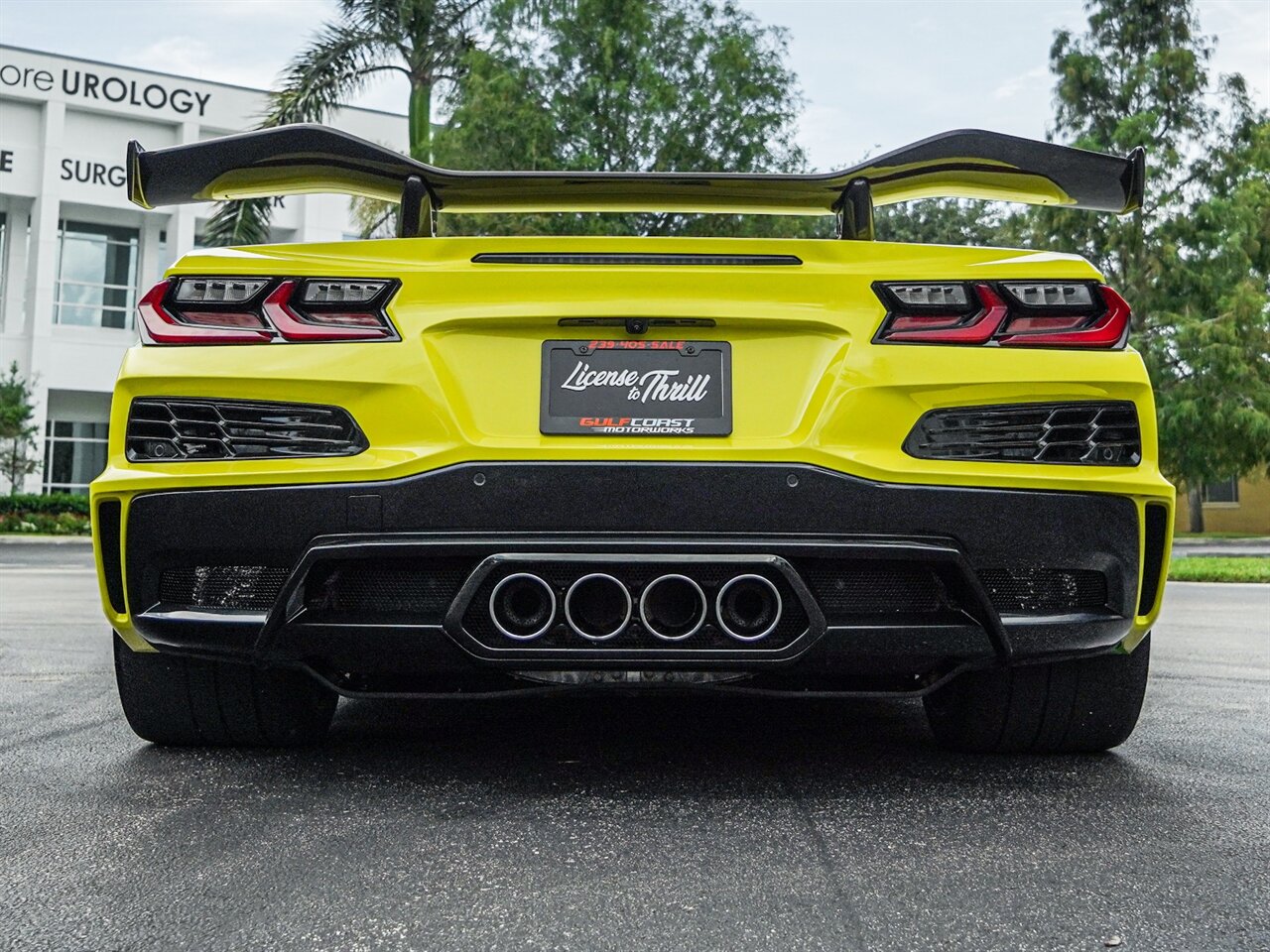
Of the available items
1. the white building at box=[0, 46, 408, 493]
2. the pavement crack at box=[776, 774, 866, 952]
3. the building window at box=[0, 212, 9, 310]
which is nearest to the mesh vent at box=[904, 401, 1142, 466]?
the pavement crack at box=[776, 774, 866, 952]

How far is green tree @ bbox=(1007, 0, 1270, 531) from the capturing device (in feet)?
86.2

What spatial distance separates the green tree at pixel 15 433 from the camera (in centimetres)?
2944

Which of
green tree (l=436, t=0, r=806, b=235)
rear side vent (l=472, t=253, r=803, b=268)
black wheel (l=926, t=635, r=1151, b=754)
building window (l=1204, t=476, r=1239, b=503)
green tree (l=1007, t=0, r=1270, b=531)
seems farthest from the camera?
building window (l=1204, t=476, r=1239, b=503)

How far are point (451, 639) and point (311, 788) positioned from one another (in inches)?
21.4

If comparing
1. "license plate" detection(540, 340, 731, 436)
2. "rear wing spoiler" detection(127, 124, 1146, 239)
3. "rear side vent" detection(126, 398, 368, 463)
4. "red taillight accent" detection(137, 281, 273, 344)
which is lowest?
"rear side vent" detection(126, 398, 368, 463)

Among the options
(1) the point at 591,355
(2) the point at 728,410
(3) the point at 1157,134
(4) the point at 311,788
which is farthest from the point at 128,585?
(3) the point at 1157,134

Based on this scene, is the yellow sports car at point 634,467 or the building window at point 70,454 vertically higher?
the building window at point 70,454

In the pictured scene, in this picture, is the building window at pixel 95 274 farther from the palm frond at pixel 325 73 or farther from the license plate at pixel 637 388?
the license plate at pixel 637 388

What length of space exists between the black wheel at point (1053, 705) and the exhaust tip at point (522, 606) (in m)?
1.09

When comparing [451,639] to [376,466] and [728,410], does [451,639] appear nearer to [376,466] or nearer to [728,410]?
[376,466]

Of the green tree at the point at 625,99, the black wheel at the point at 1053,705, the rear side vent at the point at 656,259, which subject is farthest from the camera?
the green tree at the point at 625,99

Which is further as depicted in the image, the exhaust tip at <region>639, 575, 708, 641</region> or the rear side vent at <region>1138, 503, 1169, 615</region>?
the rear side vent at <region>1138, 503, 1169, 615</region>

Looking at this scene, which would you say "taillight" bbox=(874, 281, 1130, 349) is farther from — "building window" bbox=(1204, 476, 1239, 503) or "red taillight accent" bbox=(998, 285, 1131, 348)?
"building window" bbox=(1204, 476, 1239, 503)

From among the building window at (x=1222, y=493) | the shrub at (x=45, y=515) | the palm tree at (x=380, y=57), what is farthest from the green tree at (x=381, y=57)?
the building window at (x=1222, y=493)
